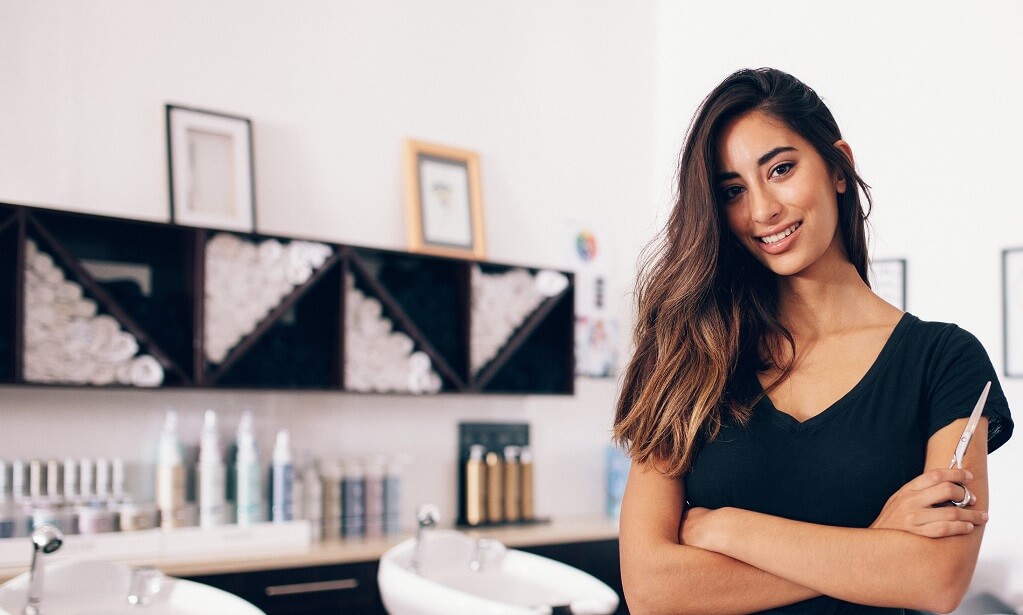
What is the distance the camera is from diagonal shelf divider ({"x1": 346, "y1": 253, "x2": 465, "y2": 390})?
3236 millimetres

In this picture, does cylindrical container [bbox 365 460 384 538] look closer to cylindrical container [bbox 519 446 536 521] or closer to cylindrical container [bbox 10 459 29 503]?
cylindrical container [bbox 519 446 536 521]

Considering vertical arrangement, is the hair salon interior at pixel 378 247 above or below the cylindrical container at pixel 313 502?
above

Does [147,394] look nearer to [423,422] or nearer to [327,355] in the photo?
[327,355]

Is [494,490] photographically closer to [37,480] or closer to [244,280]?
[244,280]

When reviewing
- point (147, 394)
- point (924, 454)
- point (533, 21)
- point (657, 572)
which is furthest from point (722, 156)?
point (533, 21)

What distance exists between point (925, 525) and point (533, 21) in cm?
307

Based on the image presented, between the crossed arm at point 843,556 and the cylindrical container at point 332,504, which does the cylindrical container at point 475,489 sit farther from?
the crossed arm at point 843,556

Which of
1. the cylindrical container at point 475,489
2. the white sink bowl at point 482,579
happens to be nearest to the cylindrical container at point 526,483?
the cylindrical container at point 475,489

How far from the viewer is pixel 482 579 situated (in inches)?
117

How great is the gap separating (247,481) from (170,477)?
0.70 ft

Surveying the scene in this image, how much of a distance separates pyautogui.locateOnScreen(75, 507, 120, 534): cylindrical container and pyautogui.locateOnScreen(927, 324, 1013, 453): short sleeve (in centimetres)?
212

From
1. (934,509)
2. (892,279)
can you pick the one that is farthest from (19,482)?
(892,279)

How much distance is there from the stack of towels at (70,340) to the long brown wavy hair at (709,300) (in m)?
1.72

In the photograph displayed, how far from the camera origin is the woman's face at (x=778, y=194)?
4.75ft
